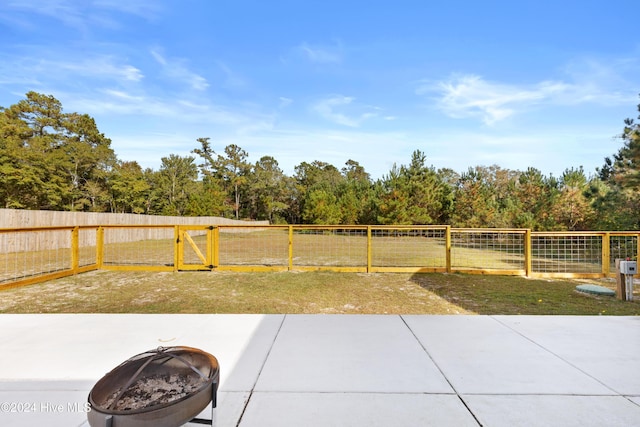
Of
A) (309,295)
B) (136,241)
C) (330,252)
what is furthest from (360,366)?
(136,241)

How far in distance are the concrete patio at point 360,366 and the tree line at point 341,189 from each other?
37.2 ft

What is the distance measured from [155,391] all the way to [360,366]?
65.4 inches

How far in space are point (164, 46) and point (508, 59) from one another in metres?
11.8

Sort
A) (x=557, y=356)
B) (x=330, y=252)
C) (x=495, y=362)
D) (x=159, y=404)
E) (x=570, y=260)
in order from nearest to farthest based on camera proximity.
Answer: (x=159, y=404)
(x=495, y=362)
(x=557, y=356)
(x=570, y=260)
(x=330, y=252)

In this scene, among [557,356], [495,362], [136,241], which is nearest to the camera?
[495,362]

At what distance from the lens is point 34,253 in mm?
11875

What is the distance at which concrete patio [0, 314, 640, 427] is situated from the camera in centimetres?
205

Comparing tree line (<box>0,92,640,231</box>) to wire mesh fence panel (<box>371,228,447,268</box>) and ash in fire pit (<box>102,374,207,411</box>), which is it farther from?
ash in fire pit (<box>102,374,207,411</box>)

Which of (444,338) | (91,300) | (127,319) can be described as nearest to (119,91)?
(91,300)

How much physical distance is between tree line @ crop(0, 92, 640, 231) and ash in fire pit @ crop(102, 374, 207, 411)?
47.5 ft

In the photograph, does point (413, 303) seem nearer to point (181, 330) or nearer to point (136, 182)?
point (181, 330)

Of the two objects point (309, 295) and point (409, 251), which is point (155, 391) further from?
point (409, 251)

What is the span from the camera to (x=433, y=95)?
560 inches

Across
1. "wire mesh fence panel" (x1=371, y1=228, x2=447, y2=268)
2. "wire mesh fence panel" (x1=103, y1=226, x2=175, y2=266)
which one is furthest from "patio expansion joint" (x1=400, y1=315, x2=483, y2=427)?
"wire mesh fence panel" (x1=103, y1=226, x2=175, y2=266)
